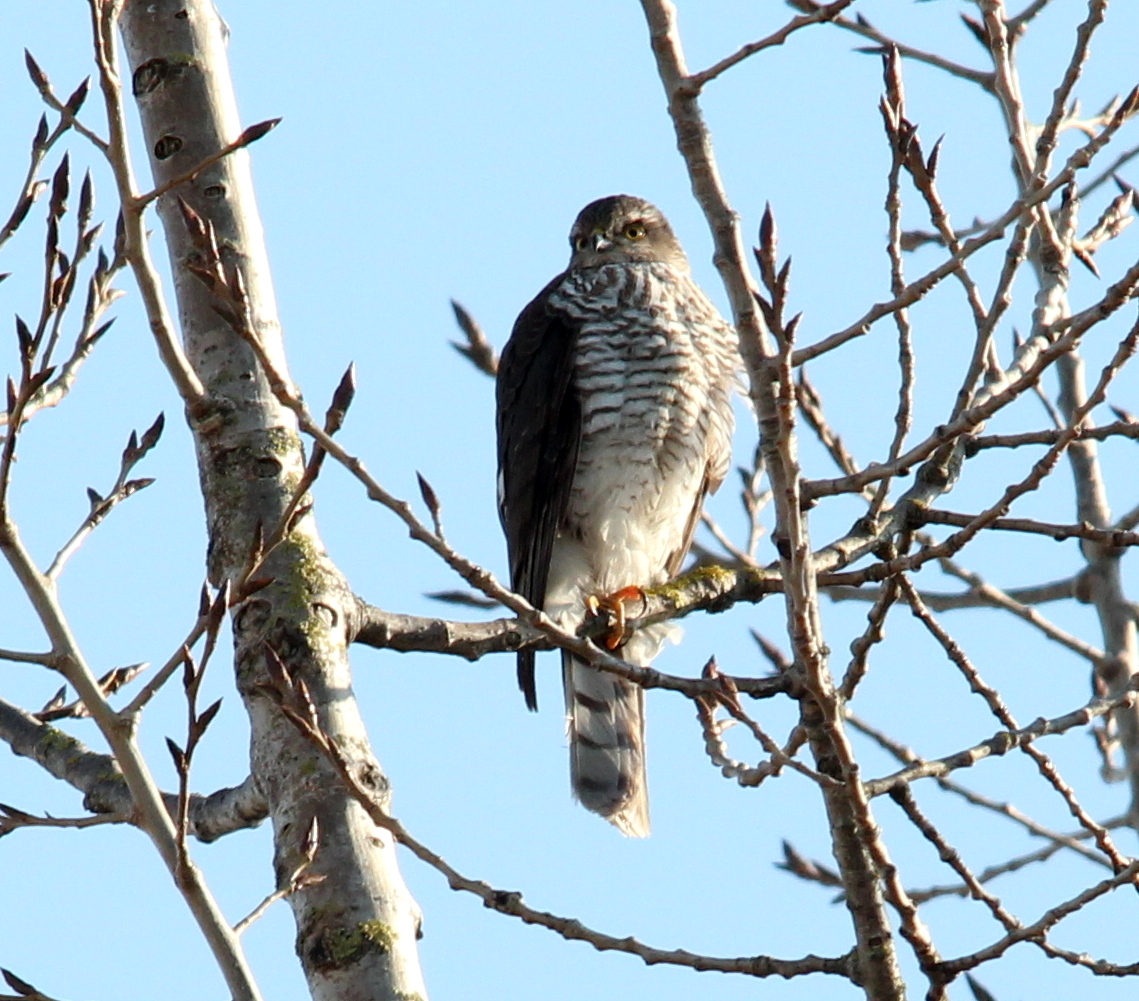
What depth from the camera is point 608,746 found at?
5.64 meters

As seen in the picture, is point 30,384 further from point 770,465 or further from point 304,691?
point 770,465

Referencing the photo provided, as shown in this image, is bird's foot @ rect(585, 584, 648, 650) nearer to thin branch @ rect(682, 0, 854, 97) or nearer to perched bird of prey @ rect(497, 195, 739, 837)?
perched bird of prey @ rect(497, 195, 739, 837)

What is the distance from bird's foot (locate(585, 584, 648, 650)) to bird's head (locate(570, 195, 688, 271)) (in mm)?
1584

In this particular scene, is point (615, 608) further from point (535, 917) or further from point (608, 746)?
point (535, 917)

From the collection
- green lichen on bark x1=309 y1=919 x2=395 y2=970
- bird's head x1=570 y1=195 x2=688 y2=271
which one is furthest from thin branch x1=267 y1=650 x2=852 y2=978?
bird's head x1=570 y1=195 x2=688 y2=271

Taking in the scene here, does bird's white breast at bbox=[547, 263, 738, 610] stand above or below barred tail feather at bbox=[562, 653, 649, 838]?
above

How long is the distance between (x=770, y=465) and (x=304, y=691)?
833 millimetres

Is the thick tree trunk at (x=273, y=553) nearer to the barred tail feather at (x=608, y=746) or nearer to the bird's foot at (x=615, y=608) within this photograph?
the bird's foot at (x=615, y=608)

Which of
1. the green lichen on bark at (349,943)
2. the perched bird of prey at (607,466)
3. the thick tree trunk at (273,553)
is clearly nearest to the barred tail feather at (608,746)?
the perched bird of prey at (607,466)

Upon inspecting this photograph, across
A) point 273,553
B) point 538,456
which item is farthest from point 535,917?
point 538,456

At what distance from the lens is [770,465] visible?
231 centimetres

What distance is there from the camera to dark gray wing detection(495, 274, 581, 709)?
5.70 metres

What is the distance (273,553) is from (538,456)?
249 cm

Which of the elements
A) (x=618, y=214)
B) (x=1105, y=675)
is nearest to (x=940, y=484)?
(x=1105, y=675)
